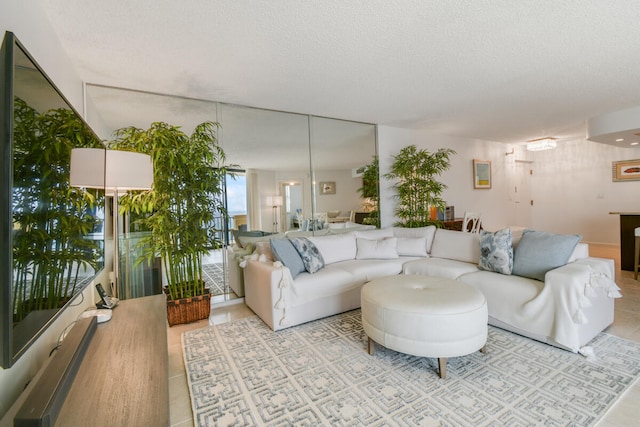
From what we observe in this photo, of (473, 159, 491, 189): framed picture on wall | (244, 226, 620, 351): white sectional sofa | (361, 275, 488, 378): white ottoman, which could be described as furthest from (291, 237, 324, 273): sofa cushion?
(473, 159, 491, 189): framed picture on wall

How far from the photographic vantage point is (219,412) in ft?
5.61

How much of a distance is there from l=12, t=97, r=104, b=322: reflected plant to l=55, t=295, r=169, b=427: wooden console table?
34cm

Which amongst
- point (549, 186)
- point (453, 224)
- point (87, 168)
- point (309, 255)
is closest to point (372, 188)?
point (453, 224)

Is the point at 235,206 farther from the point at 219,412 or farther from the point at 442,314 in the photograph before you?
the point at 442,314

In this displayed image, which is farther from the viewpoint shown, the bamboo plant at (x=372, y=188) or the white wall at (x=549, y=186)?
the white wall at (x=549, y=186)

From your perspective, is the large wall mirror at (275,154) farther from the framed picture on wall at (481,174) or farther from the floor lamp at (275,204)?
the framed picture on wall at (481,174)

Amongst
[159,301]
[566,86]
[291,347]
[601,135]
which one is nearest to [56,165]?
[159,301]

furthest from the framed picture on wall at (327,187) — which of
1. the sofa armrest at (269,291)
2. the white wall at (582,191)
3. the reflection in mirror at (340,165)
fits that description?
the white wall at (582,191)

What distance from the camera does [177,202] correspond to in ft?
9.54

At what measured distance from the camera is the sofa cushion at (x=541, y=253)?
2.48 meters

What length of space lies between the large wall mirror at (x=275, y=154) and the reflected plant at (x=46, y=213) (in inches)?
77.8

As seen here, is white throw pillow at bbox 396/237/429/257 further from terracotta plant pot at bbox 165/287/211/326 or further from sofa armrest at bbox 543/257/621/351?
terracotta plant pot at bbox 165/287/211/326

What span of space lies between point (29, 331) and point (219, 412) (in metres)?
1.13

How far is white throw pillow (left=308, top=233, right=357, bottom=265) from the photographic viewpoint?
3.59 meters
